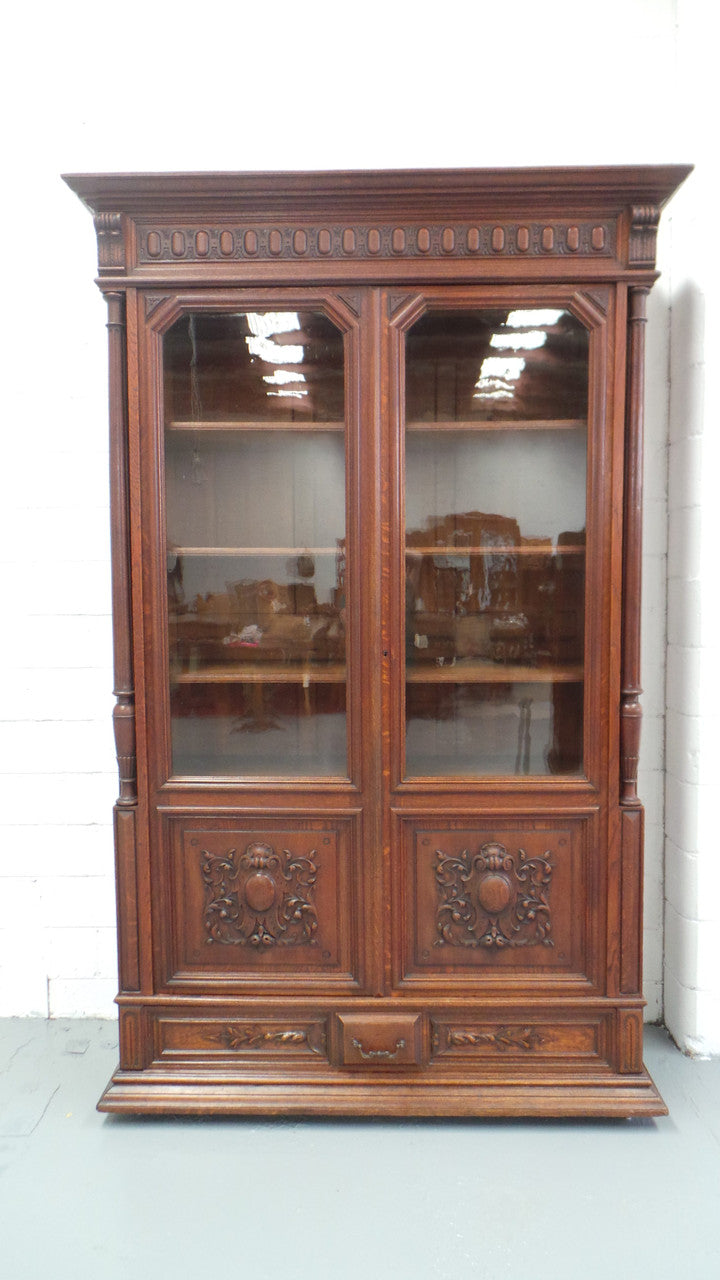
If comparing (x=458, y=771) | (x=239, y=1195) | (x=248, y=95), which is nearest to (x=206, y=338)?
(x=248, y=95)

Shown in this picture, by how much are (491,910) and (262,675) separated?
2.65ft

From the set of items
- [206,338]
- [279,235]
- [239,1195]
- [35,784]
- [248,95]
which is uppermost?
[248,95]

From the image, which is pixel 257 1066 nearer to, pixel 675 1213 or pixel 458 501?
pixel 675 1213

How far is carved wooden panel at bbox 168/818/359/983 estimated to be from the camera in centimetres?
201

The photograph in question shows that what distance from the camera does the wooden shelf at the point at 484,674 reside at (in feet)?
6.65

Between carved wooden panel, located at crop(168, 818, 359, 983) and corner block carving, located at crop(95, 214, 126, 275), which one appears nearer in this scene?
corner block carving, located at crop(95, 214, 126, 275)

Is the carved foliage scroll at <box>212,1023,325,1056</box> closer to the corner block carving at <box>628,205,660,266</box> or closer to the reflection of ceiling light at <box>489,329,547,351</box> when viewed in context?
the reflection of ceiling light at <box>489,329,547,351</box>

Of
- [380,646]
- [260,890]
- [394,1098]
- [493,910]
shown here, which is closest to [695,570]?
[380,646]

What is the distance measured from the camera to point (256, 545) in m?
2.08

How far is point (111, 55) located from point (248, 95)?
1.35ft

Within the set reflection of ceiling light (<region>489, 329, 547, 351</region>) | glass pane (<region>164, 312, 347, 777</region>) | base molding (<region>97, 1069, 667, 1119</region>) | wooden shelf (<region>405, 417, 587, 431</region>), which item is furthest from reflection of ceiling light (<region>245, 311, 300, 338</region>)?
base molding (<region>97, 1069, 667, 1119</region>)

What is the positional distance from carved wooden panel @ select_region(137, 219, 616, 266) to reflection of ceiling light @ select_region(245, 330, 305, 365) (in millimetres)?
186

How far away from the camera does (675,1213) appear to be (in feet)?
5.51

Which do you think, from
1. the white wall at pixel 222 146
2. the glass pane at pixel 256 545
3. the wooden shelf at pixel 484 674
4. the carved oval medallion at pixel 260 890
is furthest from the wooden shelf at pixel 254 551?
the carved oval medallion at pixel 260 890
